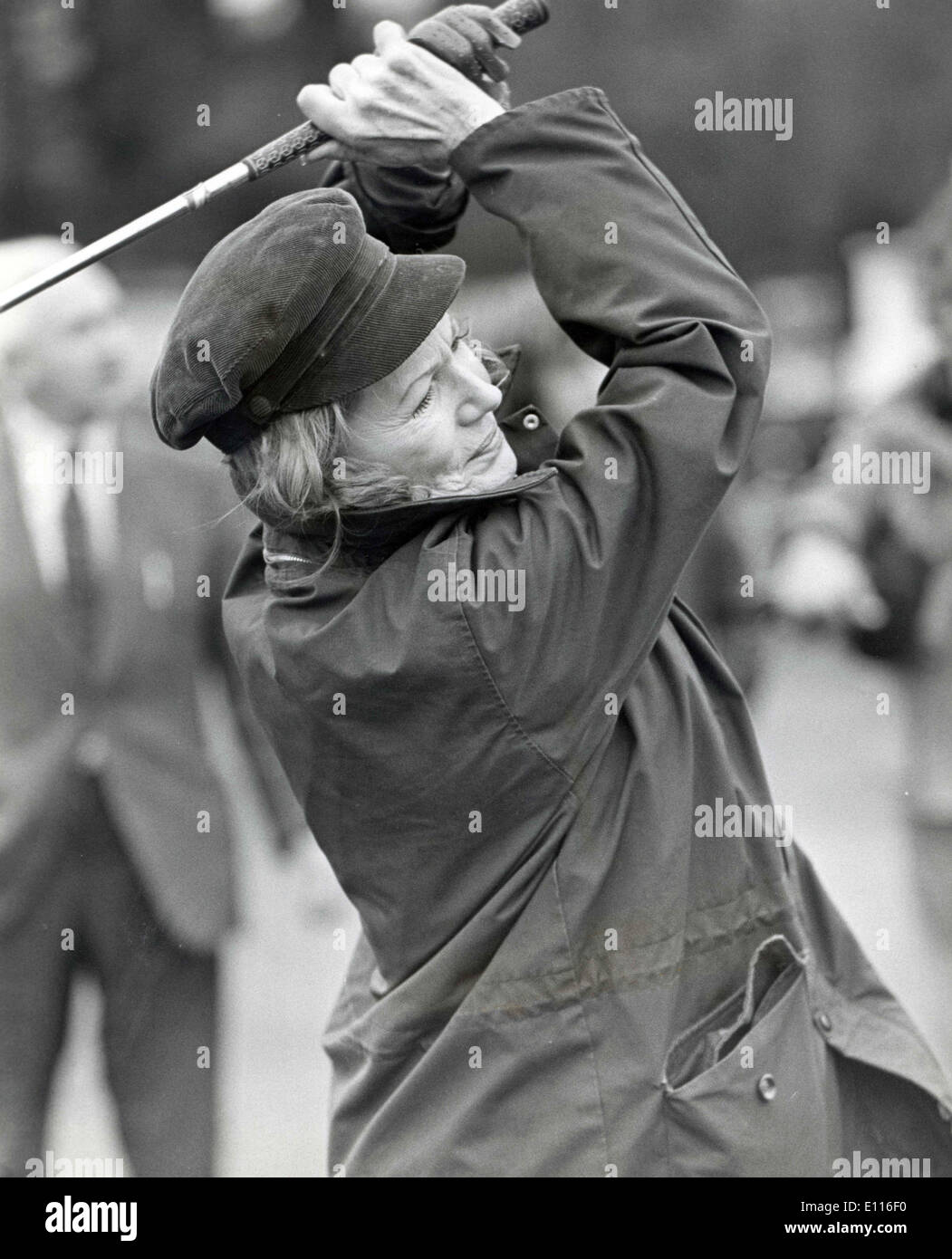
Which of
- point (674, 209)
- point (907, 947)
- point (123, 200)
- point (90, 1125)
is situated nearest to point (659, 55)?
point (123, 200)

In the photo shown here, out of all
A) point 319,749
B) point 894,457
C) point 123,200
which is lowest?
point 319,749

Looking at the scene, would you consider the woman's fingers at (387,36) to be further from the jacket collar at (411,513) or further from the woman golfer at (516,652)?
the jacket collar at (411,513)

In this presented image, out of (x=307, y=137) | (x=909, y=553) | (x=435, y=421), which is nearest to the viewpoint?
(x=435, y=421)

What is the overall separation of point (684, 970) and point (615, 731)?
30 centimetres

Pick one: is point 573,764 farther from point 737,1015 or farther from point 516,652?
point 737,1015

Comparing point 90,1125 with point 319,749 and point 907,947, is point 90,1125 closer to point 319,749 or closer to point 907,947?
point 907,947

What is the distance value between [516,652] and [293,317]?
455 mm

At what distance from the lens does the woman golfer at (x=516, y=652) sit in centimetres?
212

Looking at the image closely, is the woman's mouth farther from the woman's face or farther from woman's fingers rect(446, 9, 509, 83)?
woman's fingers rect(446, 9, 509, 83)

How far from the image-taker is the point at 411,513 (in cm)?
214

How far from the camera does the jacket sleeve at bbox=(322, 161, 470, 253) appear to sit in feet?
7.97

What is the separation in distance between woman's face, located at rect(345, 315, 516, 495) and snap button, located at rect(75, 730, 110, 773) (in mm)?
2132

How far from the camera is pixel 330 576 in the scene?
2225mm

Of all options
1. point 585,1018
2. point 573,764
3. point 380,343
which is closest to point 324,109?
point 380,343
